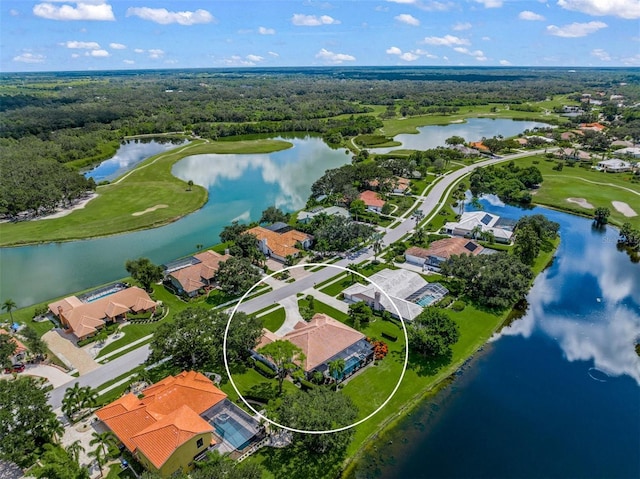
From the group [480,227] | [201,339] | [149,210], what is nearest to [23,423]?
[201,339]

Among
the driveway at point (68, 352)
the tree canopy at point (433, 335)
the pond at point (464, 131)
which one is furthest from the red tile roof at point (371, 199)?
the driveway at point (68, 352)

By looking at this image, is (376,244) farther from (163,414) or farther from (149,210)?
(149,210)

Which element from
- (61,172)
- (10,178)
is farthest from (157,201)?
(10,178)

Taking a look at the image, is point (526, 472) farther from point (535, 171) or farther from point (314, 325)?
point (535, 171)

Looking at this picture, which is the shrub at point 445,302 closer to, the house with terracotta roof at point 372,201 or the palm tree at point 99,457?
the house with terracotta roof at point 372,201

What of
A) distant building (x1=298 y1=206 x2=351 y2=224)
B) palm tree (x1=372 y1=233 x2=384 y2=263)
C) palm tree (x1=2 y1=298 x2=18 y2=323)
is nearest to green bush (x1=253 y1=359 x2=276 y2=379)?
palm tree (x1=372 y1=233 x2=384 y2=263)

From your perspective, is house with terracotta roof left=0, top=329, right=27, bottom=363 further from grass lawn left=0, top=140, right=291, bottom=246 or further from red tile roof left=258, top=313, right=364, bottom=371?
grass lawn left=0, top=140, right=291, bottom=246
